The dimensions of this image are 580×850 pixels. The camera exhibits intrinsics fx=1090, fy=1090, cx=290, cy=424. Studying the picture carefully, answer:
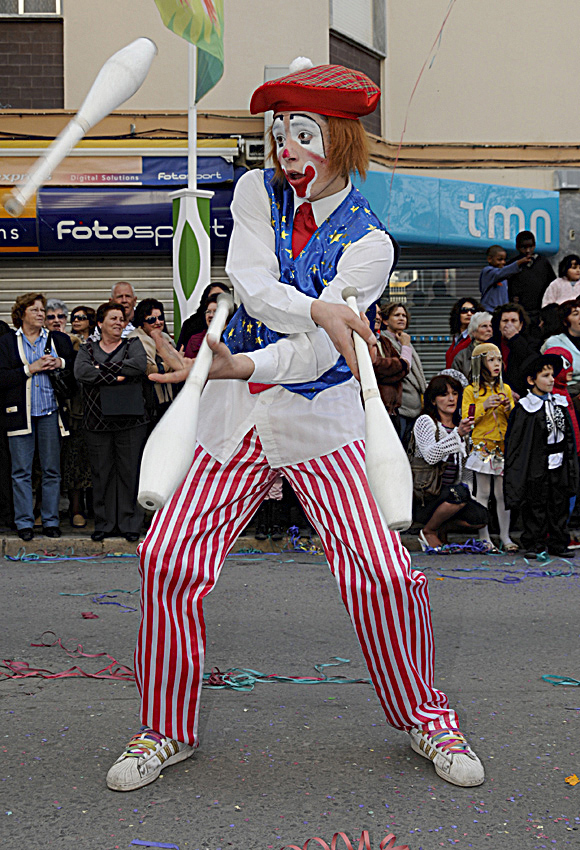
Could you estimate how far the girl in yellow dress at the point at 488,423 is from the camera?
8.70 meters

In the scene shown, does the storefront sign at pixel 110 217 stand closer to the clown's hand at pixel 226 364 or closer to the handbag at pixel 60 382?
the handbag at pixel 60 382

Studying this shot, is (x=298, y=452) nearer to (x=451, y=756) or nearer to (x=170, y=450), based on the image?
(x=170, y=450)

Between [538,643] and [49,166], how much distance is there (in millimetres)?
3523

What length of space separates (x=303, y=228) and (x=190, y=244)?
727cm

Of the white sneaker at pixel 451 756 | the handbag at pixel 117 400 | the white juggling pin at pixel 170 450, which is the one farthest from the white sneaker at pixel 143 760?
the handbag at pixel 117 400

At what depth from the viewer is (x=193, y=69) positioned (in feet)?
36.3

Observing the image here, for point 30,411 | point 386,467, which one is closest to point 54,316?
point 30,411

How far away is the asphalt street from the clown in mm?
164

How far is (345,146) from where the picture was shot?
350 cm

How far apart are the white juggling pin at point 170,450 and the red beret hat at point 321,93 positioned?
3.36 ft

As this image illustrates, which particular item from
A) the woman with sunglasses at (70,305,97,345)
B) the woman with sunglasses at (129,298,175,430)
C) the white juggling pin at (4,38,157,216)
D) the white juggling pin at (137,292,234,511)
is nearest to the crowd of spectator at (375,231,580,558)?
the woman with sunglasses at (129,298,175,430)

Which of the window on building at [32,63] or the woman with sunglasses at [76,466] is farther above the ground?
the window on building at [32,63]

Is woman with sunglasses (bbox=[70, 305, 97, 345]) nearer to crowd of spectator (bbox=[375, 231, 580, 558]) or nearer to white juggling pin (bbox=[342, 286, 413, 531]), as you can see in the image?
crowd of spectator (bbox=[375, 231, 580, 558])

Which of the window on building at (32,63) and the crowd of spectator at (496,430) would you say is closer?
the crowd of spectator at (496,430)
